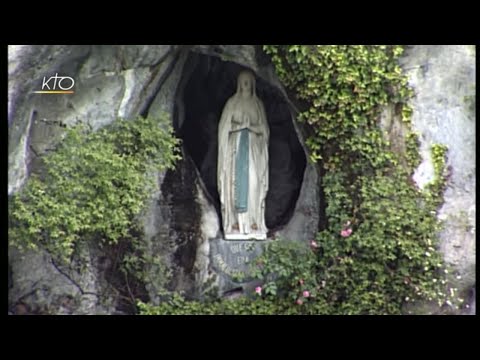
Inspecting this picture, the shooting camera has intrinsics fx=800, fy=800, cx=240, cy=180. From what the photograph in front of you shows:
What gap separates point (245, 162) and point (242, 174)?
4.9 inches

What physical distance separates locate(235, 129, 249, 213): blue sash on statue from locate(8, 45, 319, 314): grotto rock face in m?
0.34

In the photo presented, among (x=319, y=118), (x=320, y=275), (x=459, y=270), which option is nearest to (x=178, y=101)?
(x=319, y=118)

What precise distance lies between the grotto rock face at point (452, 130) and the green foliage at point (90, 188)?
2368 mm

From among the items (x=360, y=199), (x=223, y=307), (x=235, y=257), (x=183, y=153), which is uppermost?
(x=183, y=153)

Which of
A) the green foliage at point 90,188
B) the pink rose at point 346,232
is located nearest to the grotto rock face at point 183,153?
the green foliage at point 90,188

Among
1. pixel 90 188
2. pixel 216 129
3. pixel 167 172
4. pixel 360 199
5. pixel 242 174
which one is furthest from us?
pixel 216 129

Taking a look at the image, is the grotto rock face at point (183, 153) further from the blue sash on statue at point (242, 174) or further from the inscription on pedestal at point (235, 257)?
the blue sash on statue at point (242, 174)

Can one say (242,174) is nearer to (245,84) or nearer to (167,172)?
(167,172)

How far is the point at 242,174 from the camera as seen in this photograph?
318 inches

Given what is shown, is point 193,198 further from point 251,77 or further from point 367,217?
point 367,217

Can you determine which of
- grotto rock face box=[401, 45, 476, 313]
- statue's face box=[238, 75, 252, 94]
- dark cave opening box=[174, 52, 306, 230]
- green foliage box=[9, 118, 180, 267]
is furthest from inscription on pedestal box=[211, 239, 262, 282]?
grotto rock face box=[401, 45, 476, 313]

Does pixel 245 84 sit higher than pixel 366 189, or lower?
higher

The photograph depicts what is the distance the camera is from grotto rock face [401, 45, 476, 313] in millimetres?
7078

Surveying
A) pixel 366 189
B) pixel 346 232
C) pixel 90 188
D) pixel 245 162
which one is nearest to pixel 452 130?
pixel 366 189
